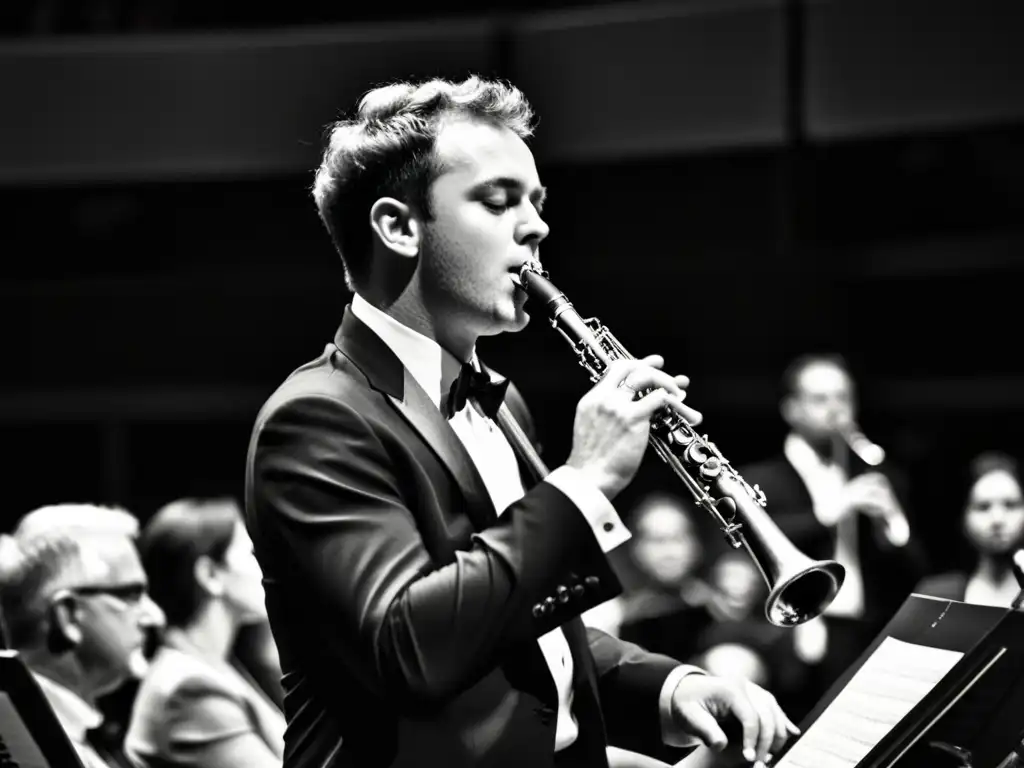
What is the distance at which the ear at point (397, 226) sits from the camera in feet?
6.52

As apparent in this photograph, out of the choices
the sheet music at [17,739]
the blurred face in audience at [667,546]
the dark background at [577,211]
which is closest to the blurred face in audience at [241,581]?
the sheet music at [17,739]

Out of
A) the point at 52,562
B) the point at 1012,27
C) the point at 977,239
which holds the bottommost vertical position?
the point at 52,562

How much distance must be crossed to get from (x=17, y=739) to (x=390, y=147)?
114 centimetres

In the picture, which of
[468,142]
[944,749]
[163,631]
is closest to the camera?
[944,749]

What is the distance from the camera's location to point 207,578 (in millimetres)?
4016

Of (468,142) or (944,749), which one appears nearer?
(944,749)

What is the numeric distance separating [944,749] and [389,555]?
79 centimetres

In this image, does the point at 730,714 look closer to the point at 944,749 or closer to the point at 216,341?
the point at 944,749

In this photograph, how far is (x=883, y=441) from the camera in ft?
26.5

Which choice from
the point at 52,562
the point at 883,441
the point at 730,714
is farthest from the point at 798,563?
the point at 883,441

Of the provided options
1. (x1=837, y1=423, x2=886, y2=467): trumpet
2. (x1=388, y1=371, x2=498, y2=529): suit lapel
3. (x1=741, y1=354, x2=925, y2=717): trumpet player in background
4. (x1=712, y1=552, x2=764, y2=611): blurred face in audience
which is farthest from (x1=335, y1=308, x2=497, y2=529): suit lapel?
(x1=712, y1=552, x2=764, y2=611): blurred face in audience

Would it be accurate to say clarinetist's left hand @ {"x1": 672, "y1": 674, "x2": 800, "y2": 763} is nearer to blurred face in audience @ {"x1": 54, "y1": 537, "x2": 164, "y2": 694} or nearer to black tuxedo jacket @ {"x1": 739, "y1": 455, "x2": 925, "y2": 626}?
blurred face in audience @ {"x1": 54, "y1": 537, "x2": 164, "y2": 694}

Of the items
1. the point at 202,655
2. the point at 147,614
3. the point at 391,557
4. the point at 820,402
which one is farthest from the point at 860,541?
the point at 391,557

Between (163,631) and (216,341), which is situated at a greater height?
(216,341)
